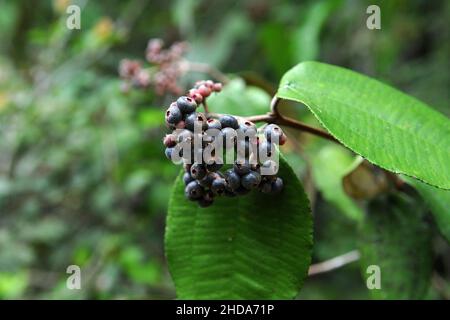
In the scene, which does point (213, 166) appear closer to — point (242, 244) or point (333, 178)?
A: point (242, 244)

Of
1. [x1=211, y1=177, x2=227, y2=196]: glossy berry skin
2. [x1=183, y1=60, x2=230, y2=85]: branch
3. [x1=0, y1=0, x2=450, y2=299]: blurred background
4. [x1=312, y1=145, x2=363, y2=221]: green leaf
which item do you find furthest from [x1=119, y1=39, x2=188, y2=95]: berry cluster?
[x1=211, y1=177, x2=227, y2=196]: glossy berry skin

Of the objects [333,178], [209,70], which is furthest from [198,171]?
[209,70]

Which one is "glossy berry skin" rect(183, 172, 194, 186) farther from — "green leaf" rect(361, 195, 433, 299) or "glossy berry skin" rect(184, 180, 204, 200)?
"green leaf" rect(361, 195, 433, 299)

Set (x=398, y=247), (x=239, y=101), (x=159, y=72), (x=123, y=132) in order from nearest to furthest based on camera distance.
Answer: (x=398, y=247)
(x=239, y=101)
(x=159, y=72)
(x=123, y=132)

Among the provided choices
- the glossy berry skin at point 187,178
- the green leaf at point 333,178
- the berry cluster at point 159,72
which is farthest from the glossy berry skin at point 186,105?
the berry cluster at point 159,72

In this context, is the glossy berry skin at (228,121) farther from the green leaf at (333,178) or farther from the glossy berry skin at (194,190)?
Answer: the green leaf at (333,178)

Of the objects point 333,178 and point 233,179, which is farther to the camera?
point 333,178

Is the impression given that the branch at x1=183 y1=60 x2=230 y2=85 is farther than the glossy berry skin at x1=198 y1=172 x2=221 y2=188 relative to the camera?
Yes
